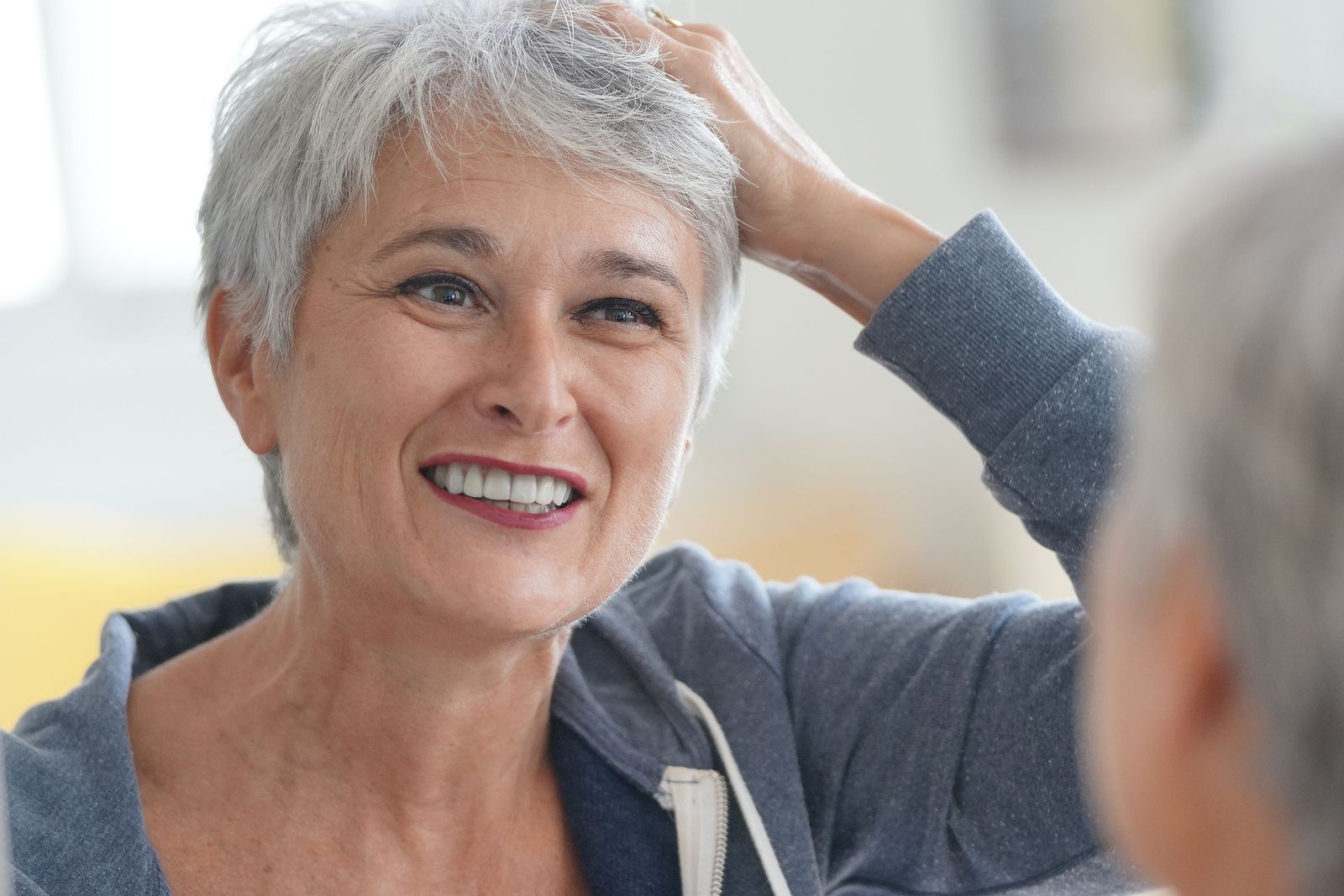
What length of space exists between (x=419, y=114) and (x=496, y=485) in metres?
0.37

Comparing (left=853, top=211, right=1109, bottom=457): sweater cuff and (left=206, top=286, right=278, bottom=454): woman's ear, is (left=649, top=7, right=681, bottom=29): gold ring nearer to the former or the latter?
(left=853, top=211, right=1109, bottom=457): sweater cuff

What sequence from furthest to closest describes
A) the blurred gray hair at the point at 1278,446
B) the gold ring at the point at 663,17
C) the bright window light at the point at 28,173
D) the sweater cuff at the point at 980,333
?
the bright window light at the point at 28,173
the gold ring at the point at 663,17
the sweater cuff at the point at 980,333
the blurred gray hair at the point at 1278,446

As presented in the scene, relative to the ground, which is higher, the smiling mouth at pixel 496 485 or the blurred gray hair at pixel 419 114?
the blurred gray hair at pixel 419 114

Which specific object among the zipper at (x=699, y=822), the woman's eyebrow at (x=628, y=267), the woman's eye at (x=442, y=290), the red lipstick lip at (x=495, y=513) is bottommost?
the zipper at (x=699, y=822)

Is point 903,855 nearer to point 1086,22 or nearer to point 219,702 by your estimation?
point 219,702

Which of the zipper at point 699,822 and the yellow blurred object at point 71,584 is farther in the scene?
the yellow blurred object at point 71,584

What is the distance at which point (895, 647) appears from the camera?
154 centimetres

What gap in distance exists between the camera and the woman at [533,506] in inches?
51.1

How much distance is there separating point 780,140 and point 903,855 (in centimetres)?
78

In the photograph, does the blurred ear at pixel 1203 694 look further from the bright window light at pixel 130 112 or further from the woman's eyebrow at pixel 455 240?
the bright window light at pixel 130 112

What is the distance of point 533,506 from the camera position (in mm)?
1314

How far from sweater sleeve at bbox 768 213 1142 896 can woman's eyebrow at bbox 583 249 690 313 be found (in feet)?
0.74

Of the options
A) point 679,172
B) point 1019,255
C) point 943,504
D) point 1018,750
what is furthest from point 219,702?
point 943,504

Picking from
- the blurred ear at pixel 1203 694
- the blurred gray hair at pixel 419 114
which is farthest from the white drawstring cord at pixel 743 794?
the blurred ear at pixel 1203 694
